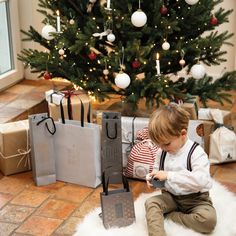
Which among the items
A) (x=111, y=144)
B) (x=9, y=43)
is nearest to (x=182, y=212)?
(x=111, y=144)

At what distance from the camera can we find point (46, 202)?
2.58 m

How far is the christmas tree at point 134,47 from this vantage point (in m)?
2.84

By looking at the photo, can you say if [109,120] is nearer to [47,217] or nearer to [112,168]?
[112,168]

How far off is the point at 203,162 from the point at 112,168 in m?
0.69

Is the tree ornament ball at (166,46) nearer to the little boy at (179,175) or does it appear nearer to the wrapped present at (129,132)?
the wrapped present at (129,132)

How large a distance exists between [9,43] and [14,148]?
4.16 feet

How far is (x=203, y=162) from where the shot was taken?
2.18 m

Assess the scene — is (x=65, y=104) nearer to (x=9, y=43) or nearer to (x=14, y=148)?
(x=14, y=148)

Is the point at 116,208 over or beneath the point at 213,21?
beneath

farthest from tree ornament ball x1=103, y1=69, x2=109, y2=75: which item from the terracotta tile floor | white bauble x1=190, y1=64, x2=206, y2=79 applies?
the terracotta tile floor

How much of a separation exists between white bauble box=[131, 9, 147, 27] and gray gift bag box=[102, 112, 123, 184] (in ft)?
1.72

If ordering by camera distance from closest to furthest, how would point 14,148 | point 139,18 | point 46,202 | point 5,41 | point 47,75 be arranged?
1. point 46,202
2. point 139,18
3. point 14,148
4. point 47,75
5. point 5,41

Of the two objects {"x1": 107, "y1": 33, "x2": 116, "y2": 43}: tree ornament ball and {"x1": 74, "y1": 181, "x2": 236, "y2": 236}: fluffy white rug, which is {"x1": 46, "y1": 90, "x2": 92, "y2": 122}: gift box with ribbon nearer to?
{"x1": 107, "y1": 33, "x2": 116, "y2": 43}: tree ornament ball

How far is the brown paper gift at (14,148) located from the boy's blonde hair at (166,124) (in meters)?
0.98
